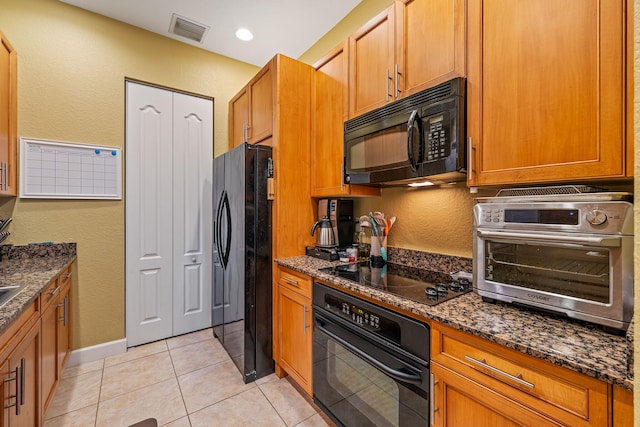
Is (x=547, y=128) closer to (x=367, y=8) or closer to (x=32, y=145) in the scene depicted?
(x=367, y=8)

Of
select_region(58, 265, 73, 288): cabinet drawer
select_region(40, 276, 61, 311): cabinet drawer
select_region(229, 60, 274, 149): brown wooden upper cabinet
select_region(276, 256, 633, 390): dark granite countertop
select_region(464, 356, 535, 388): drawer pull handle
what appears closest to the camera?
select_region(276, 256, 633, 390): dark granite countertop

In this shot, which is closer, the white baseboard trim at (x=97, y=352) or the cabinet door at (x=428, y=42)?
the cabinet door at (x=428, y=42)

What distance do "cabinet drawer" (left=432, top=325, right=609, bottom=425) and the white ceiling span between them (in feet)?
8.08

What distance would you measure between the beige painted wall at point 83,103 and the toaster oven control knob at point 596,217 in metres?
3.03

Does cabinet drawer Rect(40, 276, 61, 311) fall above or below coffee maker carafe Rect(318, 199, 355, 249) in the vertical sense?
below

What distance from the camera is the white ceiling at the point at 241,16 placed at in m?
2.23

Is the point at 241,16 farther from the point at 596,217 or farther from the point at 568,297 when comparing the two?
the point at 568,297

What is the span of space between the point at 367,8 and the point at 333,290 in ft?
6.96

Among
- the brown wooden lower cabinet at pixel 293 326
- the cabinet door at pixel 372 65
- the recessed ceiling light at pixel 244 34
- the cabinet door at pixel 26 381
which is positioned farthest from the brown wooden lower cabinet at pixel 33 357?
the recessed ceiling light at pixel 244 34

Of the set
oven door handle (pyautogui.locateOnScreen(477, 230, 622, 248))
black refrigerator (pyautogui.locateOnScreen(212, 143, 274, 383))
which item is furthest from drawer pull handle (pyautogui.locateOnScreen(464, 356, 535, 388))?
black refrigerator (pyautogui.locateOnScreen(212, 143, 274, 383))

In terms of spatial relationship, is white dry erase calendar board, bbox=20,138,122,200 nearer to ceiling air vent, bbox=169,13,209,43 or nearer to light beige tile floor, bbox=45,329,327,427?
ceiling air vent, bbox=169,13,209,43

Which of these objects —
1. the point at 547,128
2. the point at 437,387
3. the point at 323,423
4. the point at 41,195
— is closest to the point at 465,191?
the point at 547,128

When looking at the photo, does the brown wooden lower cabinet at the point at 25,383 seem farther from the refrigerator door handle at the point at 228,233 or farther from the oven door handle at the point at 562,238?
the oven door handle at the point at 562,238

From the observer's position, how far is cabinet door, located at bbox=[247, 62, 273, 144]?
2258 millimetres
